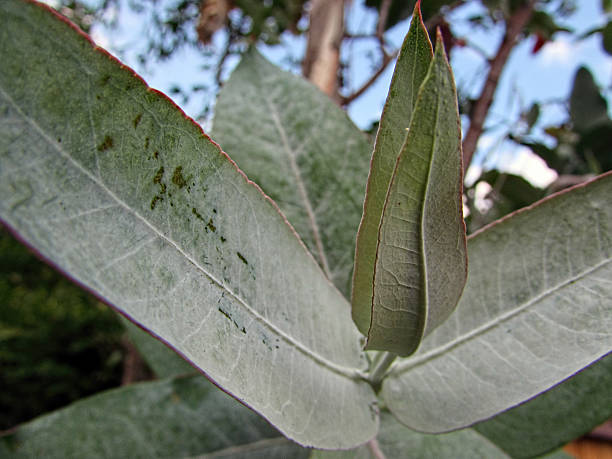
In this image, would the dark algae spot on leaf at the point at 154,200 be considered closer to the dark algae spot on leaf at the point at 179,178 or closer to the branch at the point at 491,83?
the dark algae spot on leaf at the point at 179,178

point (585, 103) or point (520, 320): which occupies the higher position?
point (585, 103)

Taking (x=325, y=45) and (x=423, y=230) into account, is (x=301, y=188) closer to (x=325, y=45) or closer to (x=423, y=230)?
(x=423, y=230)

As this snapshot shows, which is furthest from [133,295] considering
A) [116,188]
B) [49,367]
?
[49,367]

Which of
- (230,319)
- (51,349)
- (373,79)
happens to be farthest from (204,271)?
(51,349)

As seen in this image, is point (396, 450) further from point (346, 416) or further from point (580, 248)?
point (580, 248)

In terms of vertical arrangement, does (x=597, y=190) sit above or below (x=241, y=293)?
above

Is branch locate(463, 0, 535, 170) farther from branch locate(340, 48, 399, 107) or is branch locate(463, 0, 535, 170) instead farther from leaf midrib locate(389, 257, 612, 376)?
leaf midrib locate(389, 257, 612, 376)

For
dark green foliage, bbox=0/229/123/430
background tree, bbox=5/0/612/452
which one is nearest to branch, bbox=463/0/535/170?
background tree, bbox=5/0/612/452
